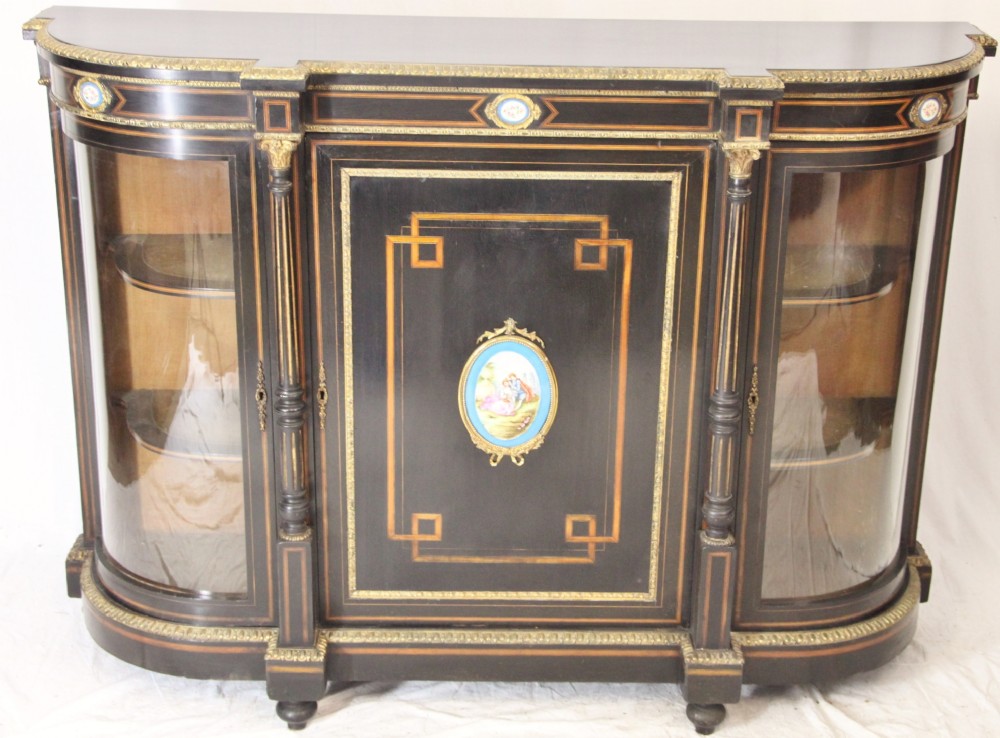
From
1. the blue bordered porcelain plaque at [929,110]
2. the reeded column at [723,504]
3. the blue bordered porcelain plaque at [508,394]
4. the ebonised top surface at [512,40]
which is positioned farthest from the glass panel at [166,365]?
the blue bordered porcelain plaque at [929,110]

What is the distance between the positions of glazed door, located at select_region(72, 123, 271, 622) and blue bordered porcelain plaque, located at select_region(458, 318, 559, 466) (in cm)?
41

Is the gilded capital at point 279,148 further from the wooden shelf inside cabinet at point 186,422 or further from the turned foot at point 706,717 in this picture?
the turned foot at point 706,717

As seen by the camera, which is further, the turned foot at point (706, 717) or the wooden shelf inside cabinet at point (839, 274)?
the turned foot at point (706, 717)

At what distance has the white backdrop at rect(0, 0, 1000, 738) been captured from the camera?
3.30 m

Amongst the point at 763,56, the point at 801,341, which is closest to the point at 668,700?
the point at 801,341

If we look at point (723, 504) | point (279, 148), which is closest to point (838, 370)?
point (723, 504)

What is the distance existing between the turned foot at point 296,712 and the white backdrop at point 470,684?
0.04 metres

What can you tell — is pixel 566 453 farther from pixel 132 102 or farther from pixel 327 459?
pixel 132 102

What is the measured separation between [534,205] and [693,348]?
0.42m

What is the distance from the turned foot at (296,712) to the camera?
324 cm

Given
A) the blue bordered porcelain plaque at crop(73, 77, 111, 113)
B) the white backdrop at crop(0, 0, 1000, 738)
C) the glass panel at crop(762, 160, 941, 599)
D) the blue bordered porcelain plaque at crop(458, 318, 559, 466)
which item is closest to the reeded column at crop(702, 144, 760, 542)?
the glass panel at crop(762, 160, 941, 599)

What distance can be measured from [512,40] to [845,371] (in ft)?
3.04

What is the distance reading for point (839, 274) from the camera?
3.12 meters

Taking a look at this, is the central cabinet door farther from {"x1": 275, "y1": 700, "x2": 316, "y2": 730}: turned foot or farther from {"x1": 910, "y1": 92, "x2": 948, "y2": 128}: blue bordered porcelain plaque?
{"x1": 910, "y1": 92, "x2": 948, "y2": 128}: blue bordered porcelain plaque
